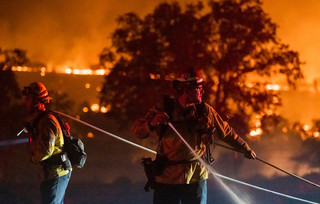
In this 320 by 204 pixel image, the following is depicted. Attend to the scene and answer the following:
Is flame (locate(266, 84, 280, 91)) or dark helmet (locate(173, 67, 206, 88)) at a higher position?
flame (locate(266, 84, 280, 91))

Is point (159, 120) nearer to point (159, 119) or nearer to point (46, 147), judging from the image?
point (159, 119)

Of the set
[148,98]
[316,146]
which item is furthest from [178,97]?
[316,146]

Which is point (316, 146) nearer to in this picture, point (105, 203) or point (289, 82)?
point (289, 82)

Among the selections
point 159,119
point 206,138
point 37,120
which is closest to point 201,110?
point 206,138

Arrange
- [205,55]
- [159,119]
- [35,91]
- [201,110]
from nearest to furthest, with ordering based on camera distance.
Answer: [159,119]
[201,110]
[35,91]
[205,55]

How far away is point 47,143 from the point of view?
425 cm

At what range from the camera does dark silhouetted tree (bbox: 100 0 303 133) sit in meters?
12.8

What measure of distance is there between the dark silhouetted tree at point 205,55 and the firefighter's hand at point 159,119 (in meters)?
8.70

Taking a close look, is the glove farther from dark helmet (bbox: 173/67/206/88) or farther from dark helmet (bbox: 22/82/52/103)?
dark helmet (bbox: 22/82/52/103)

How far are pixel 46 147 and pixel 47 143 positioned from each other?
42 mm

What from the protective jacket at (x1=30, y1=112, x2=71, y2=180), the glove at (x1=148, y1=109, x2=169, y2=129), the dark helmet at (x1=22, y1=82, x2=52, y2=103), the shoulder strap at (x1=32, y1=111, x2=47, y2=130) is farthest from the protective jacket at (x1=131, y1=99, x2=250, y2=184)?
the dark helmet at (x1=22, y1=82, x2=52, y2=103)

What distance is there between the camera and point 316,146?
1330 inches

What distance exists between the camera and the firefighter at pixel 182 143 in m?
4.02

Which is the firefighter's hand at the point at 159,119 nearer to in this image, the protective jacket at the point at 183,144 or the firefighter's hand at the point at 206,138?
the protective jacket at the point at 183,144
